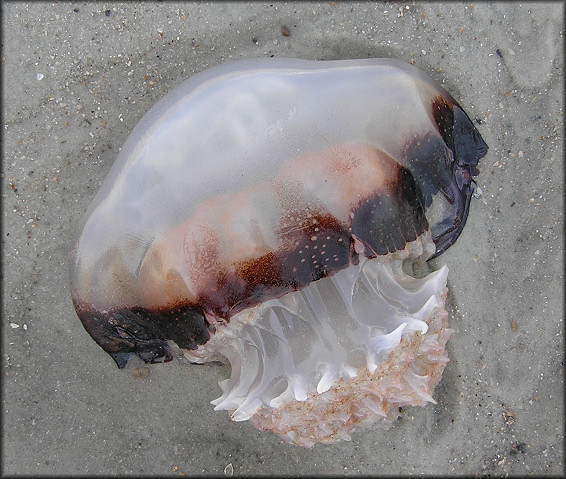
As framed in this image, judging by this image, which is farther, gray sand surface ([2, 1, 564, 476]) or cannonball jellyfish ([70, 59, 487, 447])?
gray sand surface ([2, 1, 564, 476])

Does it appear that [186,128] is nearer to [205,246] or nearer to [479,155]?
[205,246]

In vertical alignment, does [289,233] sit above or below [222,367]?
above

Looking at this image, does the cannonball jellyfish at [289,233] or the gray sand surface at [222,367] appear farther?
the gray sand surface at [222,367]

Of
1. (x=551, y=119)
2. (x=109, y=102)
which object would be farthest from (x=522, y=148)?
(x=109, y=102)

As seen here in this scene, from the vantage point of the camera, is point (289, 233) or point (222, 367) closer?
point (289, 233)
